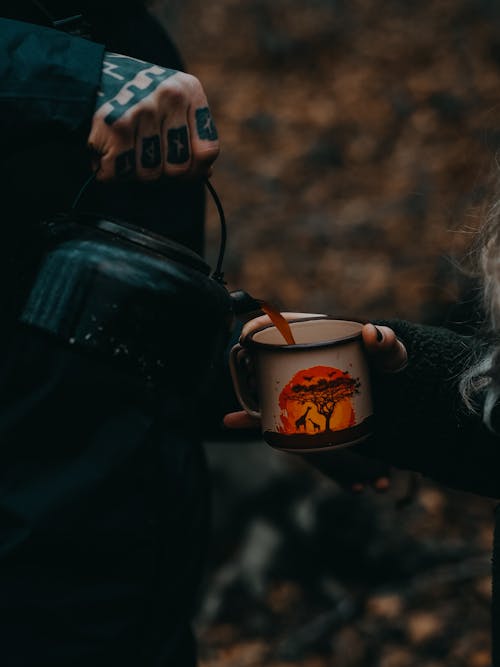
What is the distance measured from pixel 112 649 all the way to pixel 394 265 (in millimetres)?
1544

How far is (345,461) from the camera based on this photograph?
140 centimetres

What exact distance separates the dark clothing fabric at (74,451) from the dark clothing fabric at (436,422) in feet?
0.91

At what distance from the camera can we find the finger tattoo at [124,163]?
0.94m

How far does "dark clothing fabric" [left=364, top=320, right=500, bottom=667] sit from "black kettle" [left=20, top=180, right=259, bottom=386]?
0.37m

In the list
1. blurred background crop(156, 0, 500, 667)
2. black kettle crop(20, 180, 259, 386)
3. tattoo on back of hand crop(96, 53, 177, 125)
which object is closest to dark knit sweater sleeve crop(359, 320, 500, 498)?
black kettle crop(20, 180, 259, 386)

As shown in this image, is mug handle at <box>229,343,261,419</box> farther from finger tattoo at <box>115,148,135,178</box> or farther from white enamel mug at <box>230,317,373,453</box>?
finger tattoo at <box>115,148,135,178</box>

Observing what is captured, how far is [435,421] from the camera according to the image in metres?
1.19

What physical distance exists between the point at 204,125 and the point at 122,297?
228 mm

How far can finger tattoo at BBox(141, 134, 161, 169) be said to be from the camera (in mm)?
954

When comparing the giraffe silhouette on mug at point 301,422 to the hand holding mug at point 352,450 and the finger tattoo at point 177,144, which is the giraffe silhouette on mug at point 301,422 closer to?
the hand holding mug at point 352,450

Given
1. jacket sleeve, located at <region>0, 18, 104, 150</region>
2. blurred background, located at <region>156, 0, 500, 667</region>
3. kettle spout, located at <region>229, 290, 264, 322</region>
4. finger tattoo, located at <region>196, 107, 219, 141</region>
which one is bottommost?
blurred background, located at <region>156, 0, 500, 667</region>

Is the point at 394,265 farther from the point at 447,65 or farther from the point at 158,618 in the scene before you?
the point at 158,618

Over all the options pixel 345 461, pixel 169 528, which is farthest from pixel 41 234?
pixel 345 461

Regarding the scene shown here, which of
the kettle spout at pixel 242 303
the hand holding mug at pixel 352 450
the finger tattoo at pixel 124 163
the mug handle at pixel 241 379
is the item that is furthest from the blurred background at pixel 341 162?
the finger tattoo at pixel 124 163
